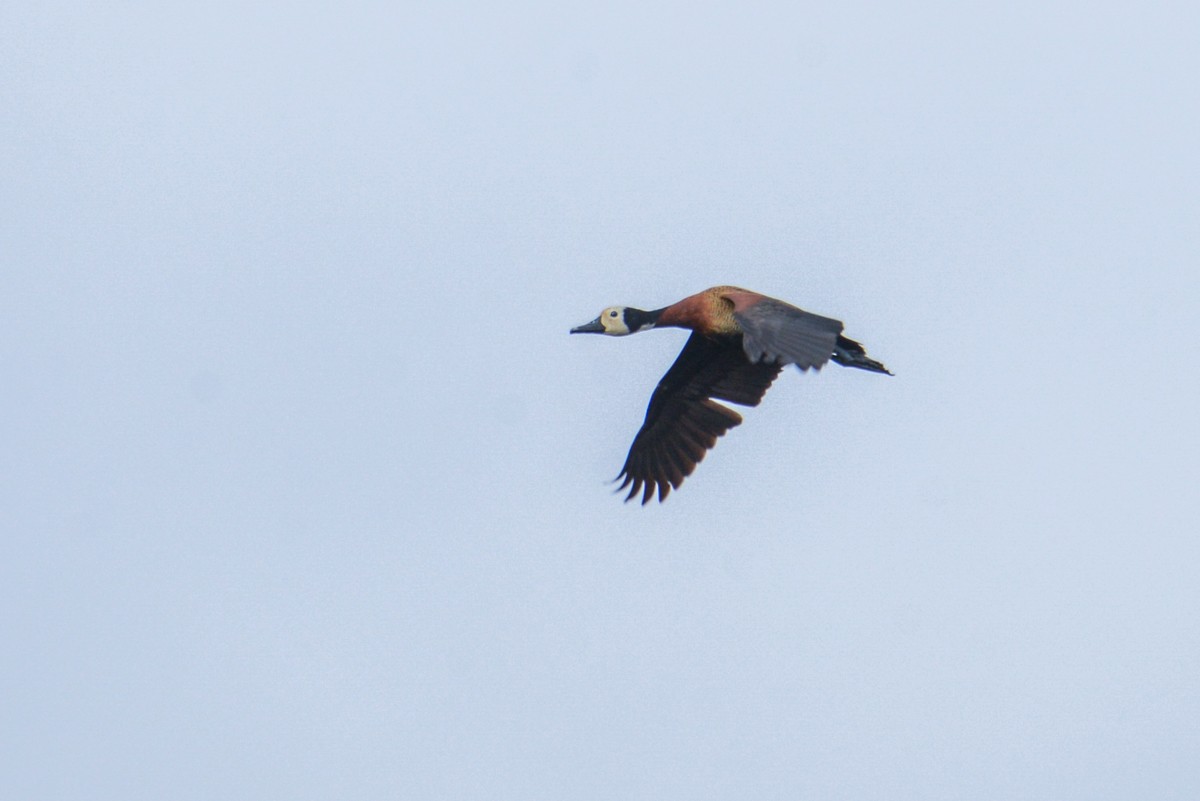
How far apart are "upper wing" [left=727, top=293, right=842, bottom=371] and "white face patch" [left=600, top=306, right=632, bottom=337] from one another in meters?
2.80

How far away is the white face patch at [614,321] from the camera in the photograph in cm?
1927

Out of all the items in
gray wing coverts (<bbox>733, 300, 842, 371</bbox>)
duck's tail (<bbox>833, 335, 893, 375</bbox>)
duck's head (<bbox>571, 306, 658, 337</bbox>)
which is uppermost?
duck's head (<bbox>571, 306, 658, 337</bbox>)

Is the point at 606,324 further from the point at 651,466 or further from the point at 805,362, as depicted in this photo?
the point at 805,362

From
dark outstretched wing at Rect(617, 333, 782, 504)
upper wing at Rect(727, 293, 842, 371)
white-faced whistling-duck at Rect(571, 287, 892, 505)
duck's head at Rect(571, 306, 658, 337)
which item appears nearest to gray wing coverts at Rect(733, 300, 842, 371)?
upper wing at Rect(727, 293, 842, 371)

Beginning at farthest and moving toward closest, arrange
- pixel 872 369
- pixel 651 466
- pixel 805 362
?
1. pixel 651 466
2. pixel 872 369
3. pixel 805 362

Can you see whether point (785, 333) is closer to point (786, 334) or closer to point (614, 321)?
point (786, 334)

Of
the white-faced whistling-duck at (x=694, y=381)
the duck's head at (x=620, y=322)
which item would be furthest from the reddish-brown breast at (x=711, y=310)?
the duck's head at (x=620, y=322)

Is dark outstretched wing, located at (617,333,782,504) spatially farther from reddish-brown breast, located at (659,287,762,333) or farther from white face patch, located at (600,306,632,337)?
white face patch, located at (600,306,632,337)

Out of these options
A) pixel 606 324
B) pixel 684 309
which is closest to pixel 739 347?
pixel 684 309

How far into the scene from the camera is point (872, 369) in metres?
17.8

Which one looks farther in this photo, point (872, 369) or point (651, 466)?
point (651, 466)

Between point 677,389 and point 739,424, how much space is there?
0.70 m

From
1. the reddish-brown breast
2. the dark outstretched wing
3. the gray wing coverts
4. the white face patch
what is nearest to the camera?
the gray wing coverts

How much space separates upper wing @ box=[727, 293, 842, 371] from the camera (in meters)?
14.9
